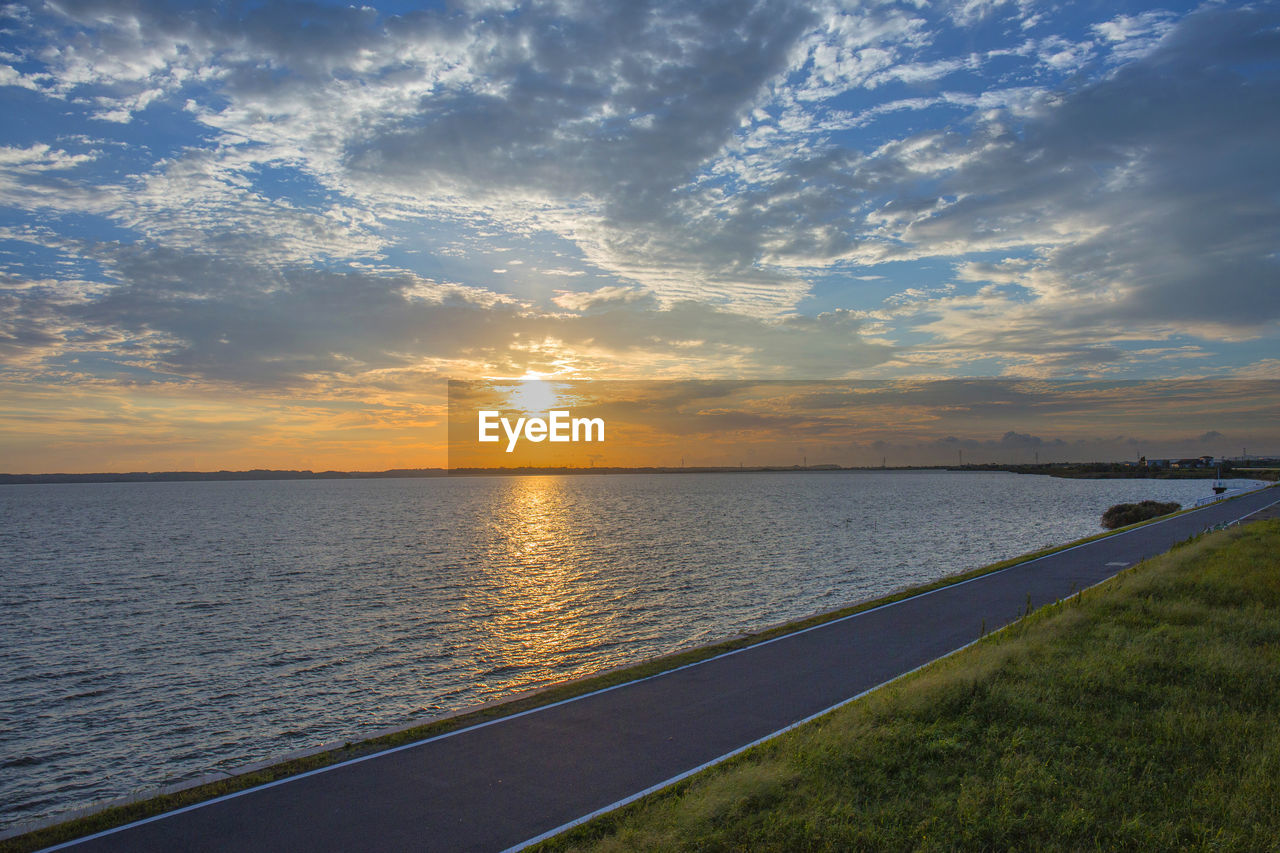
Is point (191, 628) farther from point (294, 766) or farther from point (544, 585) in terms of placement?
point (294, 766)

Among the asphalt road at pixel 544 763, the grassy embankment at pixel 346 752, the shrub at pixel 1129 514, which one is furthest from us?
the shrub at pixel 1129 514

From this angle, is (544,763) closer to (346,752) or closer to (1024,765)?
(346,752)

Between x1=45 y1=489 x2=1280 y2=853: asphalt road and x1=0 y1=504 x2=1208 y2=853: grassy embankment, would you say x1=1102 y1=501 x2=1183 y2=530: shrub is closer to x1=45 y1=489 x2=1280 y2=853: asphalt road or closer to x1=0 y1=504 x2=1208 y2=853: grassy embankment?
x1=45 y1=489 x2=1280 y2=853: asphalt road

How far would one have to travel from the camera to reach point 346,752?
10.2 m

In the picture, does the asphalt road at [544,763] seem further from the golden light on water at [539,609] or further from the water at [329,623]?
the golden light on water at [539,609]

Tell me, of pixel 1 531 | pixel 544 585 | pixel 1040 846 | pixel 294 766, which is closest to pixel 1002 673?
pixel 1040 846

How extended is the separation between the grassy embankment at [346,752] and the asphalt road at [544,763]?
276 mm

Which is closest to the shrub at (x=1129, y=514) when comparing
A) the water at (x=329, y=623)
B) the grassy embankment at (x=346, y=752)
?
the water at (x=329, y=623)

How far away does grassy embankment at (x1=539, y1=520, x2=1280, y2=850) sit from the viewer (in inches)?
272

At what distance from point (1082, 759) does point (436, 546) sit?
163 feet

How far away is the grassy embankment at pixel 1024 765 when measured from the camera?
6898mm

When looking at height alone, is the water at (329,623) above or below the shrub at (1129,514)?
below

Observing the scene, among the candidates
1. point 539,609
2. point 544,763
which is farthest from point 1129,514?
point 544,763

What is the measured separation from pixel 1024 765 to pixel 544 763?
231 inches
